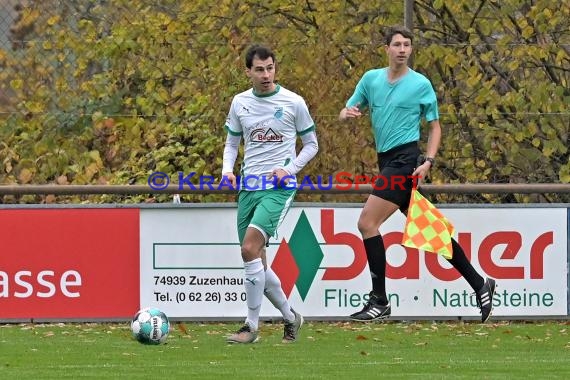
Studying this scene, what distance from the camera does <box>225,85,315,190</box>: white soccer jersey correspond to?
9.55 metres

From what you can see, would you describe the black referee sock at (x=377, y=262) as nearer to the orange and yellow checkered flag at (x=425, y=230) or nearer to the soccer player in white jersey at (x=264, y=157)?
the orange and yellow checkered flag at (x=425, y=230)

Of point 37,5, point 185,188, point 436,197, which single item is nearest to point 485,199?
point 436,197

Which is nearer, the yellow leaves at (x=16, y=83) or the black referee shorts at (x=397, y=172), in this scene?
the black referee shorts at (x=397, y=172)

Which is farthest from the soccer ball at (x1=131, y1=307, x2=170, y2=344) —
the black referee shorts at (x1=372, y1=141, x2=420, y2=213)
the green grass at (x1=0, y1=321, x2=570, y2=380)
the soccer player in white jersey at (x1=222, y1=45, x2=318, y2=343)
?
the black referee shorts at (x1=372, y1=141, x2=420, y2=213)

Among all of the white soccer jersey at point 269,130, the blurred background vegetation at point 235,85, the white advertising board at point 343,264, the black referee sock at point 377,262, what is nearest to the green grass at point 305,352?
the white advertising board at point 343,264

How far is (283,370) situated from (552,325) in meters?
3.95

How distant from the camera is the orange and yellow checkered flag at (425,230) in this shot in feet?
32.4

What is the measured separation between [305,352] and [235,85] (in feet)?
12.6

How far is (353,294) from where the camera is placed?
38.1 feet

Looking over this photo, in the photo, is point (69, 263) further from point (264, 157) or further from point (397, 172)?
point (397, 172)

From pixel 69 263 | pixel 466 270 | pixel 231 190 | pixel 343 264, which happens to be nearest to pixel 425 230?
pixel 466 270

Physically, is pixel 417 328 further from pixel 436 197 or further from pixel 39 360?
pixel 39 360

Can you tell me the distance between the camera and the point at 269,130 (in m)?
9.55

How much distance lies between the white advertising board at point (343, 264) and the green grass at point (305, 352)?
0.56ft
